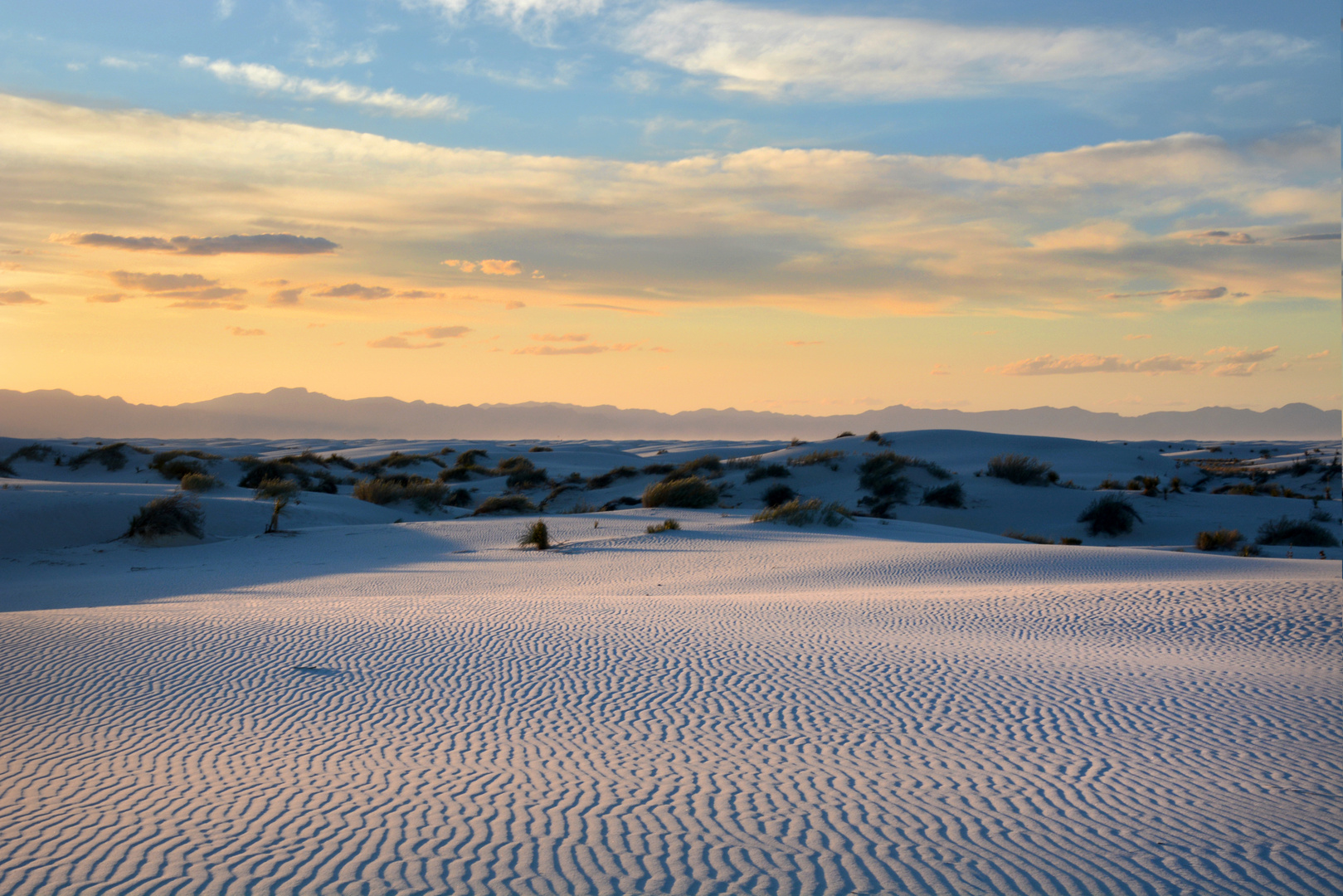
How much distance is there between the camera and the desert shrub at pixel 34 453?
26.9 m

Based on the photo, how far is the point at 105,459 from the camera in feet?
87.7

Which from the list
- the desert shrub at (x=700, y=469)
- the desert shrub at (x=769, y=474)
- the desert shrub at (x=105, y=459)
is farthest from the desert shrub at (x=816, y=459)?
the desert shrub at (x=105, y=459)

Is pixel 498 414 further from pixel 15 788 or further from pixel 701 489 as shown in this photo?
pixel 15 788

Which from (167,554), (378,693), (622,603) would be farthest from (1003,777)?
(167,554)

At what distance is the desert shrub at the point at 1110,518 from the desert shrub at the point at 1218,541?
1.95 metres

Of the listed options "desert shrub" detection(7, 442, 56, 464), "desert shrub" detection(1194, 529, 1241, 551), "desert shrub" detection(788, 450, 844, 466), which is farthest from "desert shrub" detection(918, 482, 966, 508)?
"desert shrub" detection(7, 442, 56, 464)

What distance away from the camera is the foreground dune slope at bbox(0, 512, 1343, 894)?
9.88ft

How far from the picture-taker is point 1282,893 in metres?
2.79

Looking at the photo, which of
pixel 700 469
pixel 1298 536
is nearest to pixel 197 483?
pixel 700 469

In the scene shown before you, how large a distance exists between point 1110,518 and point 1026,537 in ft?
6.85

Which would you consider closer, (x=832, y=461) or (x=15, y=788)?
(x=15, y=788)

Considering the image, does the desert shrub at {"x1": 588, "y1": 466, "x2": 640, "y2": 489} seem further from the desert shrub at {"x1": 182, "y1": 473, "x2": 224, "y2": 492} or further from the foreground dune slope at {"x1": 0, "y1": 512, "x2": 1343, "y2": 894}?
the foreground dune slope at {"x1": 0, "y1": 512, "x2": 1343, "y2": 894}

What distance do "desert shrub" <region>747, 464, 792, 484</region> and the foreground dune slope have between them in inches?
509

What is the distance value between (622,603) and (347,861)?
5.68m
